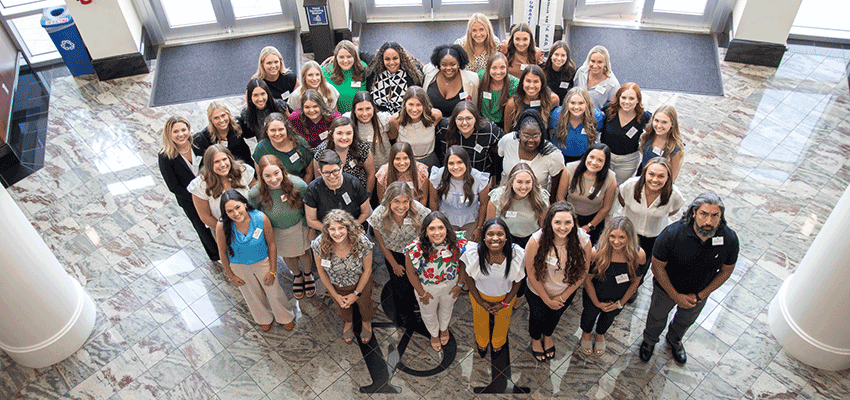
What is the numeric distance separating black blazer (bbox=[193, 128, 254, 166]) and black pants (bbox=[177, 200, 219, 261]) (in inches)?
21.1

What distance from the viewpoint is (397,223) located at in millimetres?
4574

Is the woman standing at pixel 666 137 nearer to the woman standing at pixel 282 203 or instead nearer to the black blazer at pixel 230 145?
the woman standing at pixel 282 203

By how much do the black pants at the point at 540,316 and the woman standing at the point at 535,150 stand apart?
94cm

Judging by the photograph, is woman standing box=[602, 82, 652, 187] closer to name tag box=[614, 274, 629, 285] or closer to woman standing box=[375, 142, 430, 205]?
name tag box=[614, 274, 629, 285]

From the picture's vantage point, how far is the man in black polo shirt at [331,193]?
460 centimetres

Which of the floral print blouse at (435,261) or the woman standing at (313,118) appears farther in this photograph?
the woman standing at (313,118)

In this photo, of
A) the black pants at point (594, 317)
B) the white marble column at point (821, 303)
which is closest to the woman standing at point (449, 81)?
the black pants at point (594, 317)

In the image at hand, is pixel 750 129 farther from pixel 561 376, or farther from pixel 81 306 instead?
pixel 81 306

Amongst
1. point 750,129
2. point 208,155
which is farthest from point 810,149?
point 208,155

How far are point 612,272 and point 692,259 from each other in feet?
1.74

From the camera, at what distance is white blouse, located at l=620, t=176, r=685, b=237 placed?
4508 millimetres

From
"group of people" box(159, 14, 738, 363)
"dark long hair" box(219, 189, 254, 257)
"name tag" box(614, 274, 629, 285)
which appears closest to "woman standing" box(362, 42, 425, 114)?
"group of people" box(159, 14, 738, 363)

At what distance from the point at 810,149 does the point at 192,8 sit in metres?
8.37

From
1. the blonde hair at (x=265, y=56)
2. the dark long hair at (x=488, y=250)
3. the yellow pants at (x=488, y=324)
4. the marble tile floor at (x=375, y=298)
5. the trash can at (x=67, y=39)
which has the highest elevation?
the blonde hair at (x=265, y=56)
